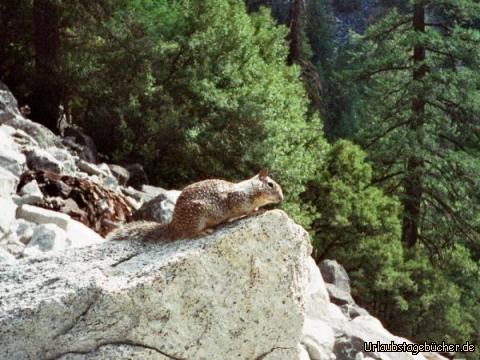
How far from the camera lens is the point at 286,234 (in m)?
6.24

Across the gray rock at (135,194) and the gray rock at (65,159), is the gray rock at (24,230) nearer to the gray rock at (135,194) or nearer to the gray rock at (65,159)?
the gray rock at (65,159)

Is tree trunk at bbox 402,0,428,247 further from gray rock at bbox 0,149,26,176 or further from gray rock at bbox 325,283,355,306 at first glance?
gray rock at bbox 0,149,26,176

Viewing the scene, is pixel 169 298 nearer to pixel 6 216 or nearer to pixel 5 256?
pixel 5 256

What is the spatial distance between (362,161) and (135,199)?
16.3 metres

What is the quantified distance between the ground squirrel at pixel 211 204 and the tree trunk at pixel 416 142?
2087 centimetres

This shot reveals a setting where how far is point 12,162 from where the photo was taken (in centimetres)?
1084

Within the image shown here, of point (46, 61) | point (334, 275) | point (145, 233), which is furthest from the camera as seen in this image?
point (334, 275)

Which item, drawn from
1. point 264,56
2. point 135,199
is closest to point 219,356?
point 135,199

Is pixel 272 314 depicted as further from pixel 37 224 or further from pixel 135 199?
pixel 135 199

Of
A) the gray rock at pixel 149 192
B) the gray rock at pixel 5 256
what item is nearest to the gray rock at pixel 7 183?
the gray rock at pixel 5 256

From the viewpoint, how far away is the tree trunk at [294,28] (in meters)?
30.7

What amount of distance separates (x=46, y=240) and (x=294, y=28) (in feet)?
78.8

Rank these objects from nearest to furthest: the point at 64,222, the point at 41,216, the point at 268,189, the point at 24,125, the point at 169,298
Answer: the point at 169,298, the point at 268,189, the point at 64,222, the point at 41,216, the point at 24,125

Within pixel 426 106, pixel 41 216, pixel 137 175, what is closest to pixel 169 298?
pixel 41 216
